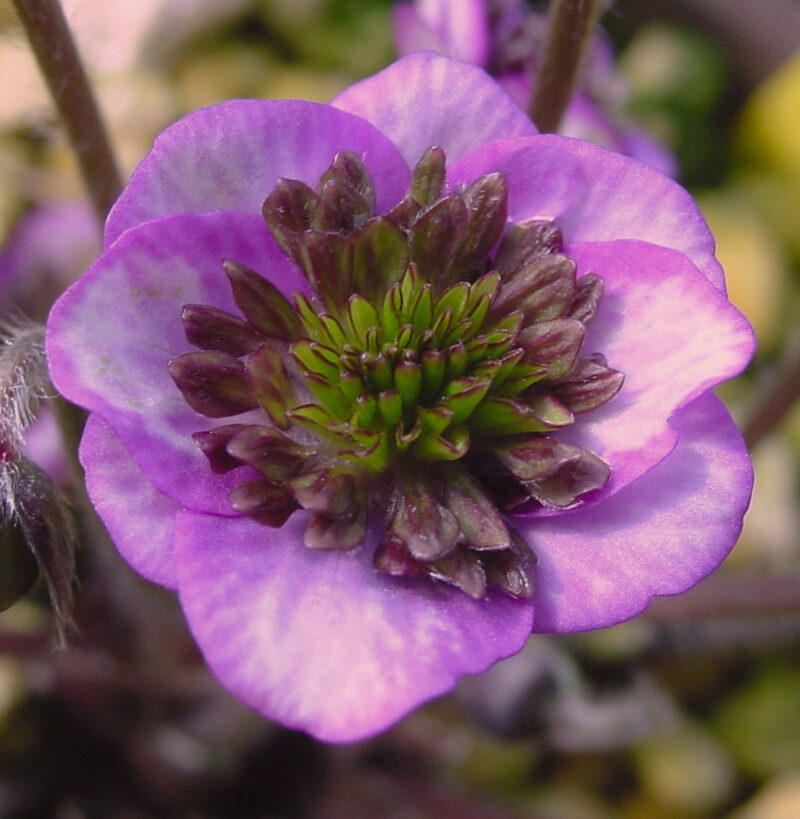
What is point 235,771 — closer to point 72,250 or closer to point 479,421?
point 72,250

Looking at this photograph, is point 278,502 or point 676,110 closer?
point 278,502

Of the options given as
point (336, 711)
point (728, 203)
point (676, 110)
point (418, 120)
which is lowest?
point (728, 203)

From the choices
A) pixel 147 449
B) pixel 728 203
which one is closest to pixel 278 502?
pixel 147 449

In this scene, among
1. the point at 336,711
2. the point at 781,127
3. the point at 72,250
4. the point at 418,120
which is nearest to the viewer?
the point at 336,711

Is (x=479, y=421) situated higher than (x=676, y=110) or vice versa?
(x=479, y=421)

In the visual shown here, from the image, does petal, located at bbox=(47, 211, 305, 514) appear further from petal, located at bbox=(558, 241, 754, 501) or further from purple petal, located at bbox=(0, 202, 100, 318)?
purple petal, located at bbox=(0, 202, 100, 318)

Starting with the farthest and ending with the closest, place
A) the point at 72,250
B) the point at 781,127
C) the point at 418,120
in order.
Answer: the point at 781,127
the point at 72,250
the point at 418,120

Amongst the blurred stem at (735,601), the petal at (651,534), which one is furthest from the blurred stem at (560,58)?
the blurred stem at (735,601)
